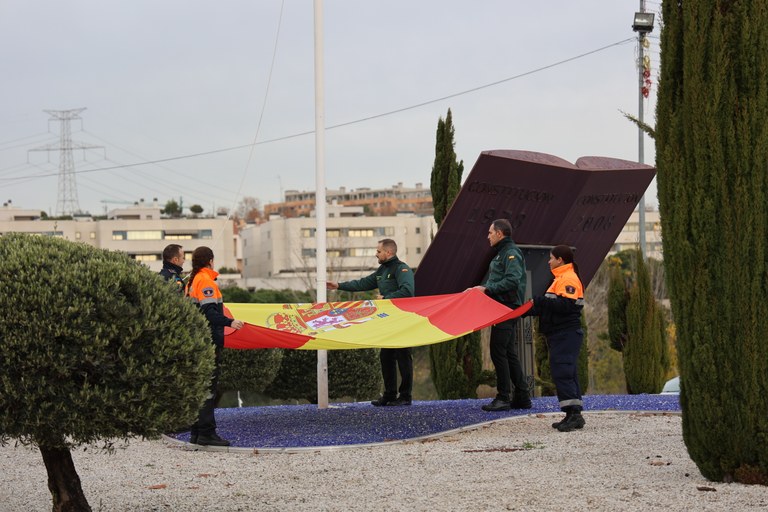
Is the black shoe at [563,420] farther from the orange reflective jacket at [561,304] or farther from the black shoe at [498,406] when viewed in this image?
the black shoe at [498,406]

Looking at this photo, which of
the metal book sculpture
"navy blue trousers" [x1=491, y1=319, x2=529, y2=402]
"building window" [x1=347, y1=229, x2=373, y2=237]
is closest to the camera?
"navy blue trousers" [x1=491, y1=319, x2=529, y2=402]

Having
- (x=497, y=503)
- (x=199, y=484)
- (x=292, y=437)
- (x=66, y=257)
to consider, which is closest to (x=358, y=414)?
(x=292, y=437)

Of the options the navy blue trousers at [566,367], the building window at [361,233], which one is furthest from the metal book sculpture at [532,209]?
the building window at [361,233]

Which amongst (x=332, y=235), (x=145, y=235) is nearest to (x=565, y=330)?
(x=332, y=235)

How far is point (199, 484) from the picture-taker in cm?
777

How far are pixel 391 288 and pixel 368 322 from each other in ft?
4.87

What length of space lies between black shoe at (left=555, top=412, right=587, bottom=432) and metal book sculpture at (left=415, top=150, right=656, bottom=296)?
3183 mm

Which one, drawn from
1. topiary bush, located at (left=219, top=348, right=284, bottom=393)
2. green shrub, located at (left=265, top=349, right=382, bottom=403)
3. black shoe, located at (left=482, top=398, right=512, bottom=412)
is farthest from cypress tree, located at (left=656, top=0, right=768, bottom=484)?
topiary bush, located at (left=219, top=348, right=284, bottom=393)

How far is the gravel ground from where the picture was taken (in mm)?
6602

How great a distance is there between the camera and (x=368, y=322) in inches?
419

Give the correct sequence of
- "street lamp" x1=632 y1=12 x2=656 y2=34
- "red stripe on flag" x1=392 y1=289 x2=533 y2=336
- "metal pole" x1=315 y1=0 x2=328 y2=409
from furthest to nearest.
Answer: "street lamp" x1=632 y1=12 x2=656 y2=34 → "metal pole" x1=315 y1=0 x2=328 y2=409 → "red stripe on flag" x1=392 y1=289 x2=533 y2=336

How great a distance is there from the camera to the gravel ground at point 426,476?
260 inches

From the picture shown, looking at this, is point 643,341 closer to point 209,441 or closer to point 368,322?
point 368,322

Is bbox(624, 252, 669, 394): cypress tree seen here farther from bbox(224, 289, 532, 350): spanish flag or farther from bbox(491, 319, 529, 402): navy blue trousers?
bbox(224, 289, 532, 350): spanish flag
